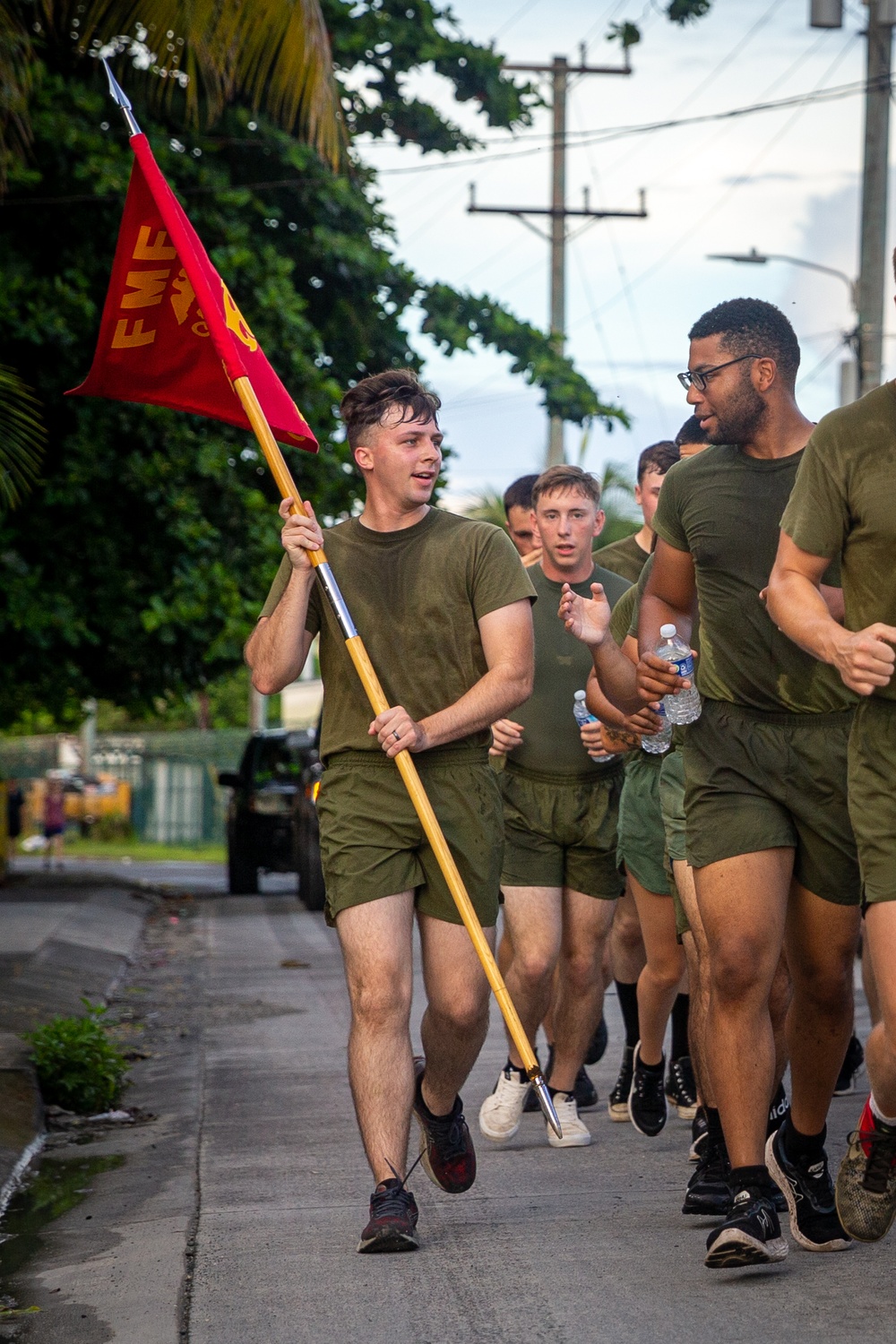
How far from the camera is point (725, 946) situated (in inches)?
193

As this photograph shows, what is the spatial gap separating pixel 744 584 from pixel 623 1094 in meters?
3.02

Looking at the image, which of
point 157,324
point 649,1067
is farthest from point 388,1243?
point 157,324

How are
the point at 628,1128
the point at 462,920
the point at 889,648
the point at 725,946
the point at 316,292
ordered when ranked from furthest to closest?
the point at 316,292, the point at 628,1128, the point at 462,920, the point at 725,946, the point at 889,648

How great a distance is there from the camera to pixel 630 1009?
25.5 ft

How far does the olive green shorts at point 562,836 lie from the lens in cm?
720

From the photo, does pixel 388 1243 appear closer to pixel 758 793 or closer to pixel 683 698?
pixel 758 793

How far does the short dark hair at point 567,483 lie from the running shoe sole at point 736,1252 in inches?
131

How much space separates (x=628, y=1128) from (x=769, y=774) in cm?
263

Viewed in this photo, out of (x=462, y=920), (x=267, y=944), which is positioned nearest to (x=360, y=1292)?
(x=462, y=920)

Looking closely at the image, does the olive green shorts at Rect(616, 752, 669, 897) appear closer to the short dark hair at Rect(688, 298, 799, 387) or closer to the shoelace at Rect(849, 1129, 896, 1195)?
the short dark hair at Rect(688, 298, 799, 387)

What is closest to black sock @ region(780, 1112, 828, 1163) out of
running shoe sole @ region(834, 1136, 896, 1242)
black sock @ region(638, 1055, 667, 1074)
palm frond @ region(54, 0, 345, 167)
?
running shoe sole @ region(834, 1136, 896, 1242)

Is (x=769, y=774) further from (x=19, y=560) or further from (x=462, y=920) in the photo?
(x=19, y=560)

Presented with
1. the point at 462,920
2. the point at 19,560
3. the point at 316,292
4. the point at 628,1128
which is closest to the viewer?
the point at 462,920

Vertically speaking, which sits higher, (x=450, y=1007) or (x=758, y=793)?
(x=758, y=793)
